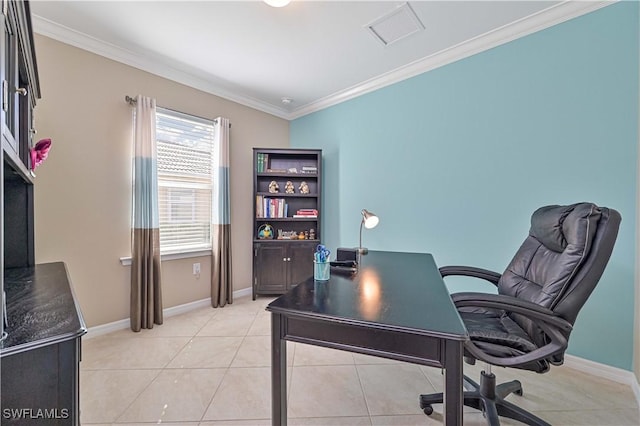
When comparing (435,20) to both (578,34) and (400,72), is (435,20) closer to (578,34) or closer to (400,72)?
(400,72)

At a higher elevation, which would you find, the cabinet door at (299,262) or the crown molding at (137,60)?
the crown molding at (137,60)

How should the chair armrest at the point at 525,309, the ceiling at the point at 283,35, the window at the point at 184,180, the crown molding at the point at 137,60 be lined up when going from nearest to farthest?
1. the chair armrest at the point at 525,309
2. the ceiling at the point at 283,35
3. the crown molding at the point at 137,60
4. the window at the point at 184,180

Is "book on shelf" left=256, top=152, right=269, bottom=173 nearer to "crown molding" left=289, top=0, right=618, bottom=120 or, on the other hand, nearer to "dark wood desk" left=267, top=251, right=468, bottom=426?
"crown molding" left=289, top=0, right=618, bottom=120

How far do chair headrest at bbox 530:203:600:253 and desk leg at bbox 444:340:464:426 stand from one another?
0.87 meters

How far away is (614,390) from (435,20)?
2.79 meters

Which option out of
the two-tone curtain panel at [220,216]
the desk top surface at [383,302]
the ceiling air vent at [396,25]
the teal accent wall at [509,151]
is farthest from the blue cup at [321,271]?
the two-tone curtain panel at [220,216]

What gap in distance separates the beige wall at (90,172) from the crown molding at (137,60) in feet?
0.18

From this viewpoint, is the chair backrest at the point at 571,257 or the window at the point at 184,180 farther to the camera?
the window at the point at 184,180

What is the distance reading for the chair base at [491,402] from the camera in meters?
1.40

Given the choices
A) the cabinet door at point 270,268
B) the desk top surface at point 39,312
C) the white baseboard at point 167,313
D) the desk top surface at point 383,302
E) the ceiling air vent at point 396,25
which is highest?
the ceiling air vent at point 396,25

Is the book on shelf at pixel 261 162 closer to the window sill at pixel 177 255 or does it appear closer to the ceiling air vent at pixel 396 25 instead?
the window sill at pixel 177 255

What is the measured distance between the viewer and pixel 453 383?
2.83ft

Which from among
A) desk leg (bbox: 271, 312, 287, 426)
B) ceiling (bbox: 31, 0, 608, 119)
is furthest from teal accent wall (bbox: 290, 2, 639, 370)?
desk leg (bbox: 271, 312, 287, 426)

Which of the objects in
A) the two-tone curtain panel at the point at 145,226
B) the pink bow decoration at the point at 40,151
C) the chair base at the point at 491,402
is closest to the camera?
the chair base at the point at 491,402
